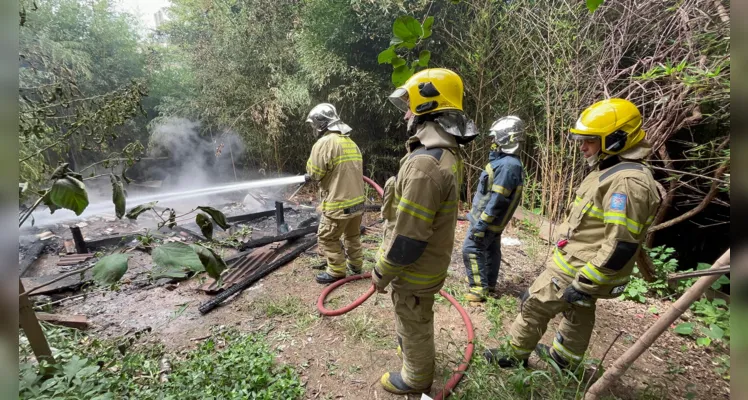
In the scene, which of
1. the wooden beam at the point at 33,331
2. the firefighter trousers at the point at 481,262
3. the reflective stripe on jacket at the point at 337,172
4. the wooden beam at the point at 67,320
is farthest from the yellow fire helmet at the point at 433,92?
the wooden beam at the point at 67,320

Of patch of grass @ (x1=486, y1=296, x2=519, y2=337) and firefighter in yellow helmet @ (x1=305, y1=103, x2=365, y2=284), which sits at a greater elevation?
firefighter in yellow helmet @ (x1=305, y1=103, x2=365, y2=284)

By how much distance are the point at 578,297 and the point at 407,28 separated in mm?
2006

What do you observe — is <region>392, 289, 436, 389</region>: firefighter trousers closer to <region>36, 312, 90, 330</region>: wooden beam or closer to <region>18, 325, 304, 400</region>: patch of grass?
<region>18, 325, 304, 400</region>: patch of grass

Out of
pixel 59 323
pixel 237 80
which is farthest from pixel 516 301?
pixel 237 80

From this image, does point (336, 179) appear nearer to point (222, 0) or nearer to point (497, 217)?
point (497, 217)

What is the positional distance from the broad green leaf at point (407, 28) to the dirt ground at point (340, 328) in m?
2.27

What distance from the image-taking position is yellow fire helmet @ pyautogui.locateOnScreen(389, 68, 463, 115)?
6.40 ft

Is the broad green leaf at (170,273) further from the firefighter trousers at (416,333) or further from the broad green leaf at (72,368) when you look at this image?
the firefighter trousers at (416,333)

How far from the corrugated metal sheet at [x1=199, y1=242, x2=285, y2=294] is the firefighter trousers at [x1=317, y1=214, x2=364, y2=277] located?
1.05 meters

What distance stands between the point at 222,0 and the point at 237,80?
79.9 inches

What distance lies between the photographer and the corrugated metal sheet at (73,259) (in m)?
4.51

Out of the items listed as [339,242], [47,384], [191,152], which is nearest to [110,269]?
[47,384]

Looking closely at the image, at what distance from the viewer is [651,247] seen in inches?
172

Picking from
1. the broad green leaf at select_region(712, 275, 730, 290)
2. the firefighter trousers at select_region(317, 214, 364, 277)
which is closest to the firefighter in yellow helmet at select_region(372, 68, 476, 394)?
the firefighter trousers at select_region(317, 214, 364, 277)
